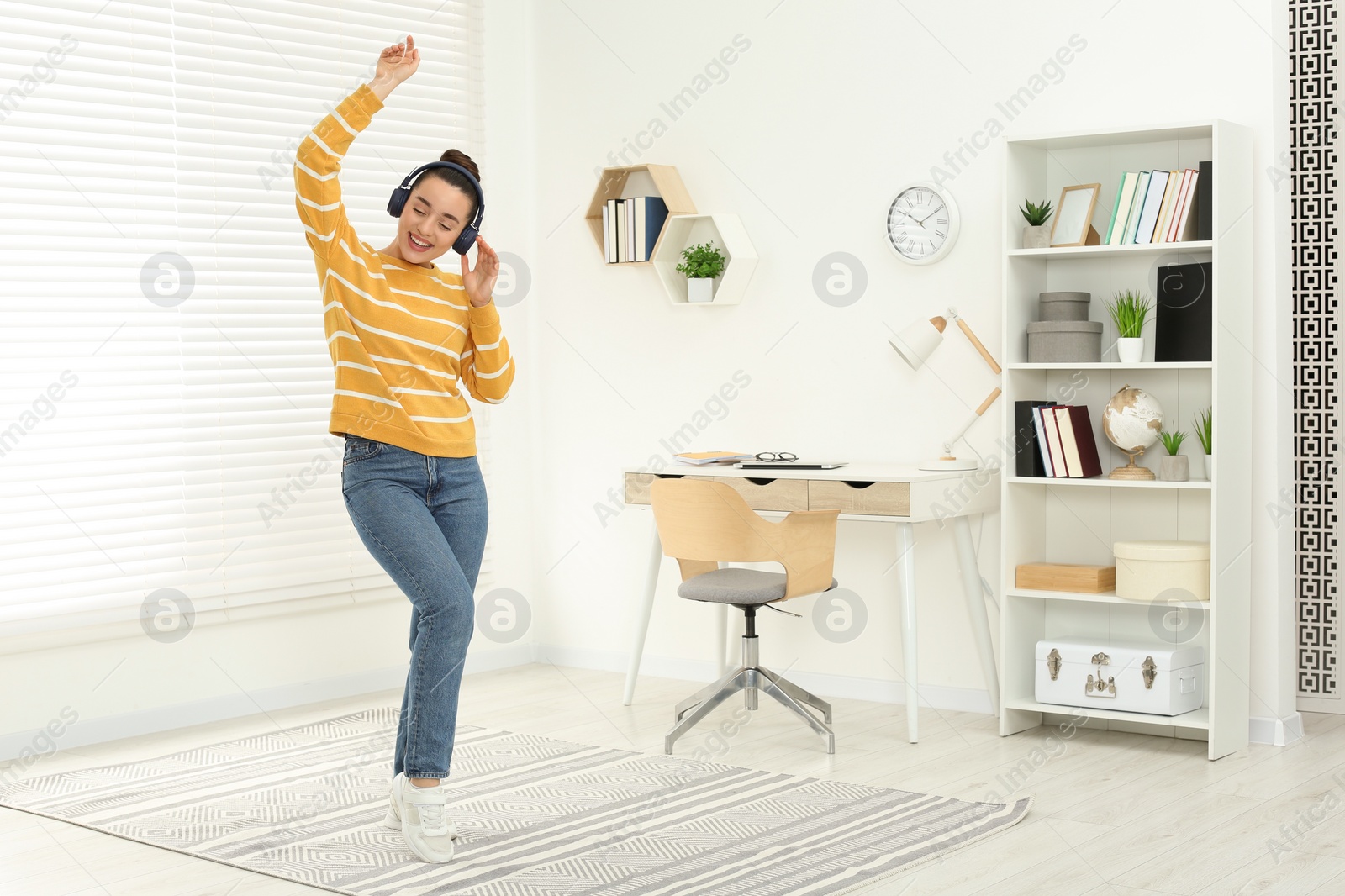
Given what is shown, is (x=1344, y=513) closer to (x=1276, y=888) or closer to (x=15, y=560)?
(x=1276, y=888)

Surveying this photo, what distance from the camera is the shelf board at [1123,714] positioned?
3.75 m

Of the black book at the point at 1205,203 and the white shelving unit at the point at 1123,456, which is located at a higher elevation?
the black book at the point at 1205,203

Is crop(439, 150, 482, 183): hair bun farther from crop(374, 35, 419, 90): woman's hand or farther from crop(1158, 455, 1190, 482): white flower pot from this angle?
crop(1158, 455, 1190, 482): white flower pot

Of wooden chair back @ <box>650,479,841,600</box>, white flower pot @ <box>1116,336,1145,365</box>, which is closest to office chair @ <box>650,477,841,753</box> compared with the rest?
wooden chair back @ <box>650,479,841,600</box>

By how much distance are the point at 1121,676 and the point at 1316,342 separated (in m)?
1.34

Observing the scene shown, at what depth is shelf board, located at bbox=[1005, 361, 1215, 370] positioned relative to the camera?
145 inches

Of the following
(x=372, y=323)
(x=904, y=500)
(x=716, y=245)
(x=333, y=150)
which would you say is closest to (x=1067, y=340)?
(x=904, y=500)

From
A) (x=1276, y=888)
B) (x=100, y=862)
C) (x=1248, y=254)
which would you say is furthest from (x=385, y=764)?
(x=1248, y=254)

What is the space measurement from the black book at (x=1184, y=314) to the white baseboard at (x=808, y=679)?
1.26m

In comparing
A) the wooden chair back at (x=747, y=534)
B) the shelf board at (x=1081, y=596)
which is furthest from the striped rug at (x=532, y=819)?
the shelf board at (x=1081, y=596)

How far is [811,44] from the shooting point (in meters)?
4.64

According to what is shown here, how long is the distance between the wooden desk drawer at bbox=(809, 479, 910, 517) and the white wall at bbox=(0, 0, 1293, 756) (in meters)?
0.53

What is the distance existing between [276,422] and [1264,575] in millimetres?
3155

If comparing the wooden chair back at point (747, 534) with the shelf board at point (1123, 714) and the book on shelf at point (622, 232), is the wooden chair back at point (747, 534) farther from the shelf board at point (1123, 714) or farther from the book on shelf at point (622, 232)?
the book on shelf at point (622, 232)
